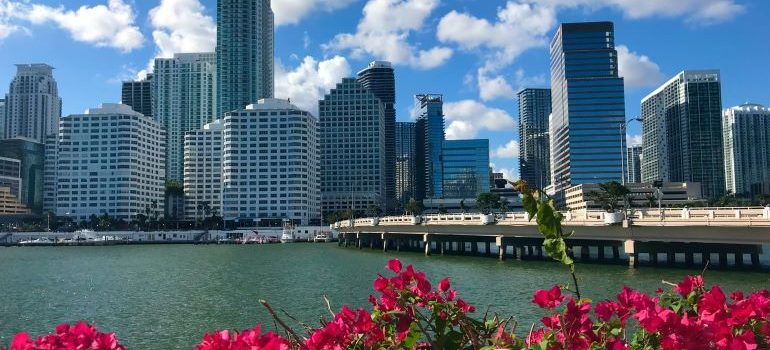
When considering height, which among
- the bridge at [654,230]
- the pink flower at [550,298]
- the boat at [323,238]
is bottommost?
the boat at [323,238]

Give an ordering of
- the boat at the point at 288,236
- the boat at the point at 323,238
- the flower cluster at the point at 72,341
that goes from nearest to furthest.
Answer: the flower cluster at the point at 72,341
the boat at the point at 288,236
the boat at the point at 323,238

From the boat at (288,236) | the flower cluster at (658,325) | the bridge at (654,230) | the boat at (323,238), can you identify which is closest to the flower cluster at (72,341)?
the flower cluster at (658,325)

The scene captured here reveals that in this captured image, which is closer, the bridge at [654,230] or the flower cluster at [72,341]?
the flower cluster at [72,341]

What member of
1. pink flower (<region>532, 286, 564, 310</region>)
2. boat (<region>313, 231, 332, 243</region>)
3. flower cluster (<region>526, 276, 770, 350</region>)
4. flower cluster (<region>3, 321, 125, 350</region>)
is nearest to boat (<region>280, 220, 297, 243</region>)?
boat (<region>313, 231, 332, 243</region>)

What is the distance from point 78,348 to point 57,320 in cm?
3056

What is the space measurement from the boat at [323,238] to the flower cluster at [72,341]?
16145 centimetres

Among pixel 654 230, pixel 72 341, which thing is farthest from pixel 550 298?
pixel 654 230

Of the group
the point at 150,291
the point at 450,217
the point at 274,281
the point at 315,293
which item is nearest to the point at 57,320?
the point at 150,291

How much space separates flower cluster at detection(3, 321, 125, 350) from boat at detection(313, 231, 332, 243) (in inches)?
6356

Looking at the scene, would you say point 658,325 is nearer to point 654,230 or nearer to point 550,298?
point 550,298

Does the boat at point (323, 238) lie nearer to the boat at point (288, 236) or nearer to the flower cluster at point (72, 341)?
the boat at point (288, 236)

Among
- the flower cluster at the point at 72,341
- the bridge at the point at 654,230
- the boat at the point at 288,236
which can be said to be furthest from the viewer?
the boat at the point at 288,236

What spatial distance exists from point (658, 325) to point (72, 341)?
3681 mm

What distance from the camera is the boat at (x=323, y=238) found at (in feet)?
539
